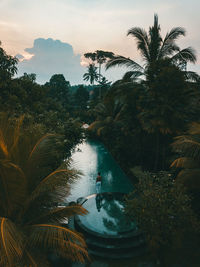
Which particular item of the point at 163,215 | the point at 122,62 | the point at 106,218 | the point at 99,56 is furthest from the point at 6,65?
the point at 99,56

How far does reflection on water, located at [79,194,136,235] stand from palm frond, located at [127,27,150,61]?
A: 951 centimetres

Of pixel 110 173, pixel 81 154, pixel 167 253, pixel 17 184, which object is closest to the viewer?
pixel 17 184

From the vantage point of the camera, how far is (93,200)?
11523 mm

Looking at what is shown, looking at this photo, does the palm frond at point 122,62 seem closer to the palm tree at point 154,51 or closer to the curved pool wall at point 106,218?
the palm tree at point 154,51

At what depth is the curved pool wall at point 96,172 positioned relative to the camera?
46.5 ft

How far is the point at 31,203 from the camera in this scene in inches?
204

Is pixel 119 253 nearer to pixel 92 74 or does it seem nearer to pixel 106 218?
pixel 106 218

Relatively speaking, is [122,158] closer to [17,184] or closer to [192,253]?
[192,253]

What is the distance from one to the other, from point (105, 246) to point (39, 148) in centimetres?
527

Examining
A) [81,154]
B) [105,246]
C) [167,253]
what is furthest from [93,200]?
[81,154]

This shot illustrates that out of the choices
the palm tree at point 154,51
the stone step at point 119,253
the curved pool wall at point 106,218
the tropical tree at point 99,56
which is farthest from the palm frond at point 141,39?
the tropical tree at point 99,56

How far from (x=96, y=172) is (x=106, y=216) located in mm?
8073

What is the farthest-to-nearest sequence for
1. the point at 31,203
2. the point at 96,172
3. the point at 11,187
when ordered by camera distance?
1. the point at 96,172
2. the point at 31,203
3. the point at 11,187

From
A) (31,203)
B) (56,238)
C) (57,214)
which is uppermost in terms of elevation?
(31,203)
